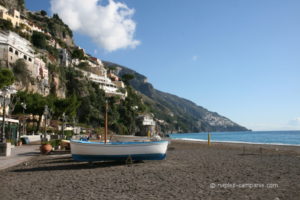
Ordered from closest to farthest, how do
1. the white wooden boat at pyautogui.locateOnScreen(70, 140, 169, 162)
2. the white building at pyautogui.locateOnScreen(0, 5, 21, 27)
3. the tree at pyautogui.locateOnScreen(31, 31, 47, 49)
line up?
the white wooden boat at pyautogui.locateOnScreen(70, 140, 169, 162) < the white building at pyautogui.locateOnScreen(0, 5, 21, 27) < the tree at pyautogui.locateOnScreen(31, 31, 47, 49)

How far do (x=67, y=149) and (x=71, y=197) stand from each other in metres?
14.5

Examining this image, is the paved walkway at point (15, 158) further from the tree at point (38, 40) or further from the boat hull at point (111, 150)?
the tree at point (38, 40)

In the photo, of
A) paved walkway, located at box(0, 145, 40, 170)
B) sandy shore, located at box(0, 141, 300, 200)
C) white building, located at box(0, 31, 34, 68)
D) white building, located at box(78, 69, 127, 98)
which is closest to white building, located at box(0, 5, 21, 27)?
white building, located at box(0, 31, 34, 68)

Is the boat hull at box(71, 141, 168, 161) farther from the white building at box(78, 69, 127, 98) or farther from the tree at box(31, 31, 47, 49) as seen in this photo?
the white building at box(78, 69, 127, 98)

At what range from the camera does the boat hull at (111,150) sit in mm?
13516

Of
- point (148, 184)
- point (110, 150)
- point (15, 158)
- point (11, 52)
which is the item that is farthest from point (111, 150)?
point (11, 52)

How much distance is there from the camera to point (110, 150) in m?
13.6

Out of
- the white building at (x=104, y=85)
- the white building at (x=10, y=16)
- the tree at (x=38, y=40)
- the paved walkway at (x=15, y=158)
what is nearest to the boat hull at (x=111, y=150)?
the paved walkway at (x=15, y=158)

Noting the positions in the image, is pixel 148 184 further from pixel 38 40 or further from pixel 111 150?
pixel 38 40

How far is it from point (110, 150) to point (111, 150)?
54mm

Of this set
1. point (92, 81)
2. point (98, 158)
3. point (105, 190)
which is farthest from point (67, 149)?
point (92, 81)

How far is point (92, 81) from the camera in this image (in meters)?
100

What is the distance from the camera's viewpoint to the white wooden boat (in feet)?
44.3

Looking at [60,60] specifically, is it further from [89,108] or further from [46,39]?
[89,108]
